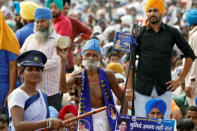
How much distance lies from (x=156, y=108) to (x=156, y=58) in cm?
76

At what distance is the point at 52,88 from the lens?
7.84 metres

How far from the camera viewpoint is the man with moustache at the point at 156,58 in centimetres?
739

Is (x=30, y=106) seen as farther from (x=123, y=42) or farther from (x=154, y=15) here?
(x=154, y=15)

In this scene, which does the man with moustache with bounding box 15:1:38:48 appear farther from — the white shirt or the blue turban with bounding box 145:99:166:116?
the white shirt

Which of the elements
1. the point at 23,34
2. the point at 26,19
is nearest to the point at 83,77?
the point at 23,34

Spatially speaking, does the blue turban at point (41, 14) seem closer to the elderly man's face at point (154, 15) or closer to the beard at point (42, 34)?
the beard at point (42, 34)

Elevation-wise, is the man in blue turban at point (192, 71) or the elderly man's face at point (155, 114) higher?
the man in blue turban at point (192, 71)

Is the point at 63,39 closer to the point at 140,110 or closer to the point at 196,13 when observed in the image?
the point at 140,110

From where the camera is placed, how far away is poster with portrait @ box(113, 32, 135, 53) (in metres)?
6.53

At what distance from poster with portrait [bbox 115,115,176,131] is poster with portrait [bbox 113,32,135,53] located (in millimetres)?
1141

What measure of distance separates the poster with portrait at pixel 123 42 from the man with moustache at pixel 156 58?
91 cm

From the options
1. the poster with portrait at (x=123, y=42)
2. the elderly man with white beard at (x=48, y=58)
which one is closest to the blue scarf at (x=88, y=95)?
the poster with portrait at (x=123, y=42)

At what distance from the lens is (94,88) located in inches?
258

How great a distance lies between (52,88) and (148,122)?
8.32ft
